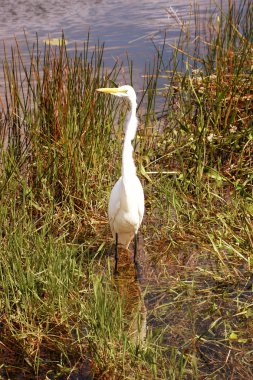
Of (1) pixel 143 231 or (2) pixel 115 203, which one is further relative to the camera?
(1) pixel 143 231

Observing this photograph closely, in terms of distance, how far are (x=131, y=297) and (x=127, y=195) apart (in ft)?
1.84

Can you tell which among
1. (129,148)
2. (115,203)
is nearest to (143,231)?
(115,203)

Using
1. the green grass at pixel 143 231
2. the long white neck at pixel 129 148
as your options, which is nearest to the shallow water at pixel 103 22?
the green grass at pixel 143 231

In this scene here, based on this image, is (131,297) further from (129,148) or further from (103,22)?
(103,22)

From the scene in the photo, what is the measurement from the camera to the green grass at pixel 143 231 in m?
2.76

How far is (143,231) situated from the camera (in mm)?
4059

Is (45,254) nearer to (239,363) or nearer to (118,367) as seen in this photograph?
(118,367)

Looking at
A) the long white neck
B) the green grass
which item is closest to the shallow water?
the green grass

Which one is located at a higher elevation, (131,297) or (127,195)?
(127,195)

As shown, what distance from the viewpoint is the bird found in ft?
11.7

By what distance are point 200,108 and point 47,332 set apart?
2196 millimetres

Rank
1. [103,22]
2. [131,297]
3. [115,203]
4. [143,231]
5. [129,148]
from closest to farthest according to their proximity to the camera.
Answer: [131,297] → [129,148] → [115,203] → [143,231] → [103,22]

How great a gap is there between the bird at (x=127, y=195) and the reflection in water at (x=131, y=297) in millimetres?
86

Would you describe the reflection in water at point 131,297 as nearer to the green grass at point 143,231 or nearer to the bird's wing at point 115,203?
the green grass at point 143,231
